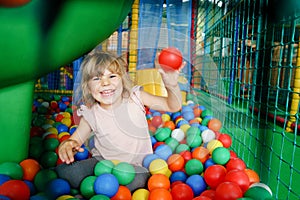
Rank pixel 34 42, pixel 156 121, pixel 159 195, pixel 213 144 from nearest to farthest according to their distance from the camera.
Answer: pixel 34 42, pixel 159 195, pixel 213 144, pixel 156 121

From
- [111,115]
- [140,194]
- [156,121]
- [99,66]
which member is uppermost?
[99,66]

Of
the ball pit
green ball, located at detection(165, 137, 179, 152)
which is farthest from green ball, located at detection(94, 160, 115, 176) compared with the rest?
green ball, located at detection(165, 137, 179, 152)

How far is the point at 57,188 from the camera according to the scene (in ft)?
2.87

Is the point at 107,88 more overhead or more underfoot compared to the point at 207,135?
more overhead

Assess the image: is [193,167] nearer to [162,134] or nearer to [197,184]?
[197,184]

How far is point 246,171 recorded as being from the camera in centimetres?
96

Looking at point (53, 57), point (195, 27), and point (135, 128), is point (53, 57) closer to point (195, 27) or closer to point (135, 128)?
point (135, 128)

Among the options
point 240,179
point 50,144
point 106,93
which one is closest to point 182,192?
point 240,179

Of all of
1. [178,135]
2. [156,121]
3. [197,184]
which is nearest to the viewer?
[197,184]

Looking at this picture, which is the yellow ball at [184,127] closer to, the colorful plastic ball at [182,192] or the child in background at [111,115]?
the child in background at [111,115]

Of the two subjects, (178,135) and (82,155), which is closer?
(82,155)

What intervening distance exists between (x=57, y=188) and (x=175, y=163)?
0.42m

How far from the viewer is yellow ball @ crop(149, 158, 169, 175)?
1.01 m

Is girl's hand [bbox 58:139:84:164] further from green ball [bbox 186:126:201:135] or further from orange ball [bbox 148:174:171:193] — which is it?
green ball [bbox 186:126:201:135]
